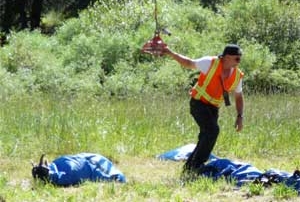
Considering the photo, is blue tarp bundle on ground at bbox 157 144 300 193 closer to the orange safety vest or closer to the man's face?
the orange safety vest

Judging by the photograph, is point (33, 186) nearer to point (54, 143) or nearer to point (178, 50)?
point (54, 143)

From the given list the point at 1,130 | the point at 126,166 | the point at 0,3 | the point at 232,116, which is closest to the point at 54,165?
the point at 126,166

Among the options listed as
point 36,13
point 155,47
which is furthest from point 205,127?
point 36,13

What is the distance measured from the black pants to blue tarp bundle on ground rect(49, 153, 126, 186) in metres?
0.93

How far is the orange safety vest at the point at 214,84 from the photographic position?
719cm

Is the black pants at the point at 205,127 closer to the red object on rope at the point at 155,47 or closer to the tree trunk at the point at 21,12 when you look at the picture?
the red object on rope at the point at 155,47

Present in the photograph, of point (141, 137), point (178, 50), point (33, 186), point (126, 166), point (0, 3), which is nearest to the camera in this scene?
point (33, 186)

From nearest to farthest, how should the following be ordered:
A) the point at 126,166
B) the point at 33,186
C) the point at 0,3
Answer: the point at 33,186 → the point at 126,166 → the point at 0,3

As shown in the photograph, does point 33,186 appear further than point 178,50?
No

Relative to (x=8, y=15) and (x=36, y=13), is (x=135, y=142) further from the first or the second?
(x=36, y=13)

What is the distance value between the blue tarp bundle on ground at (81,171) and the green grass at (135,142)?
191mm

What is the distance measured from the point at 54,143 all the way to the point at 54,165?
1.73 meters

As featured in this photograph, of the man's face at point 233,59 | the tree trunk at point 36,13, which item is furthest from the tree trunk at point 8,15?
the man's face at point 233,59

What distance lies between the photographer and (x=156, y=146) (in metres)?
9.27
